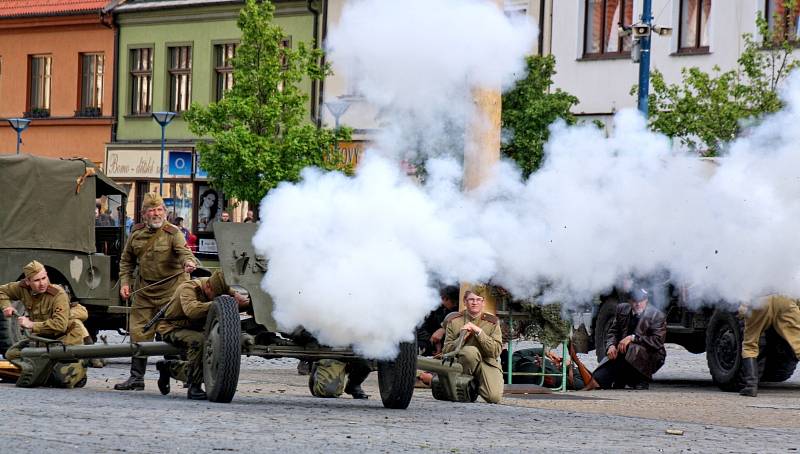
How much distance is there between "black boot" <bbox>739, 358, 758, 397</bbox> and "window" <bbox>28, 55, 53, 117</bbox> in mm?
34330

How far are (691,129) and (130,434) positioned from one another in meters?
15.8

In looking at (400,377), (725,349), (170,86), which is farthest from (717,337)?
(170,86)

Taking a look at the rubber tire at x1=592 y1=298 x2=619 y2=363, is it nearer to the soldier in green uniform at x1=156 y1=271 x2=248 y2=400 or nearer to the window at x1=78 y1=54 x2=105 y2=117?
the soldier in green uniform at x1=156 y1=271 x2=248 y2=400

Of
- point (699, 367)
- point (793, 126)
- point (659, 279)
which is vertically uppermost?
point (793, 126)

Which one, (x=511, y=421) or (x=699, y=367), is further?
(x=699, y=367)

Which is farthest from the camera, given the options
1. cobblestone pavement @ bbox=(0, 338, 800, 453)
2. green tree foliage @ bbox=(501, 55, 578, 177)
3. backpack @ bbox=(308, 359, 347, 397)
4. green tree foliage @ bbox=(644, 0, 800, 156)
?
green tree foliage @ bbox=(501, 55, 578, 177)

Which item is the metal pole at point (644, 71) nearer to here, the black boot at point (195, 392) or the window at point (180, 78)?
the black boot at point (195, 392)

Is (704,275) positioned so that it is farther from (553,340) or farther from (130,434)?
(130,434)

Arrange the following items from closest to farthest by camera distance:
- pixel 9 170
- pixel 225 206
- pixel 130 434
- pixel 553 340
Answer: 1. pixel 130 434
2. pixel 553 340
3. pixel 9 170
4. pixel 225 206

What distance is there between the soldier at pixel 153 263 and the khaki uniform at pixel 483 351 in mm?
2618

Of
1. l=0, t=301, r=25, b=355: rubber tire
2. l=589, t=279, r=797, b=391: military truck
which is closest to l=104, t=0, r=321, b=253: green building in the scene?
l=0, t=301, r=25, b=355: rubber tire

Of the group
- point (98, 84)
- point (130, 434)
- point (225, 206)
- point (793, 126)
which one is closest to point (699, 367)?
point (793, 126)

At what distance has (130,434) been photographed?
444 inches

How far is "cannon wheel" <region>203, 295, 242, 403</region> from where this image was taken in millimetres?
13867
